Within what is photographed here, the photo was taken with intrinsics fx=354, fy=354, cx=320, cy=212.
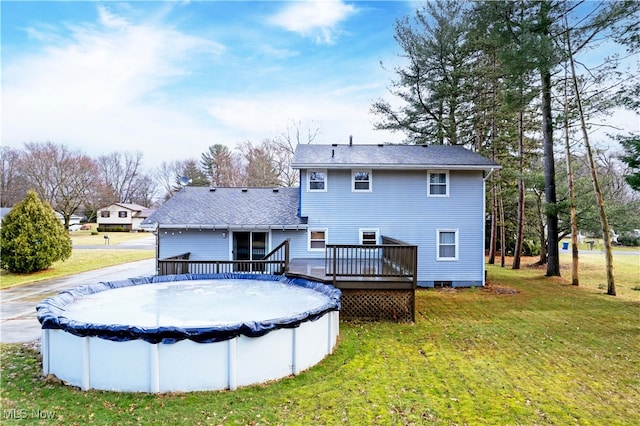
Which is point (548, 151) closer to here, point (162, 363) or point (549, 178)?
point (549, 178)

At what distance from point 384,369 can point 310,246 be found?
7235 mm

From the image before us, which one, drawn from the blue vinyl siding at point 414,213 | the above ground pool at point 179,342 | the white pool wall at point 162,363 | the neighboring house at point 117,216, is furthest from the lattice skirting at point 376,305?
the neighboring house at point 117,216

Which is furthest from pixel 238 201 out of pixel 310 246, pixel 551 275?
pixel 551 275

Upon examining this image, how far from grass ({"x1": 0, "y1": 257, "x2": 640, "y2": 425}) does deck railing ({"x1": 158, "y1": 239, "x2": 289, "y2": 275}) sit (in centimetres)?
317

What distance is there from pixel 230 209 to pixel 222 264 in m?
2.37

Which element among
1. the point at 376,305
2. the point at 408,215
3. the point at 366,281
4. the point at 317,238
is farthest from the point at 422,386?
the point at 408,215

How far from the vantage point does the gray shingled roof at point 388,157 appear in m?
12.0

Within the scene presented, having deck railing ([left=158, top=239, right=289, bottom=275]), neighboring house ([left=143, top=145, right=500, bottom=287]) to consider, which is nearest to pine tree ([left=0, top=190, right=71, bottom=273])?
neighboring house ([left=143, top=145, right=500, bottom=287])

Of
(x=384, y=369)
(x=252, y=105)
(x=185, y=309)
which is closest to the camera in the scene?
(x=384, y=369)

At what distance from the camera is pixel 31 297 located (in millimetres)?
10734

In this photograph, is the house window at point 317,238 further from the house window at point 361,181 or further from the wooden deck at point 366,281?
the wooden deck at point 366,281

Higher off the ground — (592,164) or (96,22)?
(96,22)

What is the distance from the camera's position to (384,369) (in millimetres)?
5266

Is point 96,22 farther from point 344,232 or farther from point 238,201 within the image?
point 344,232
